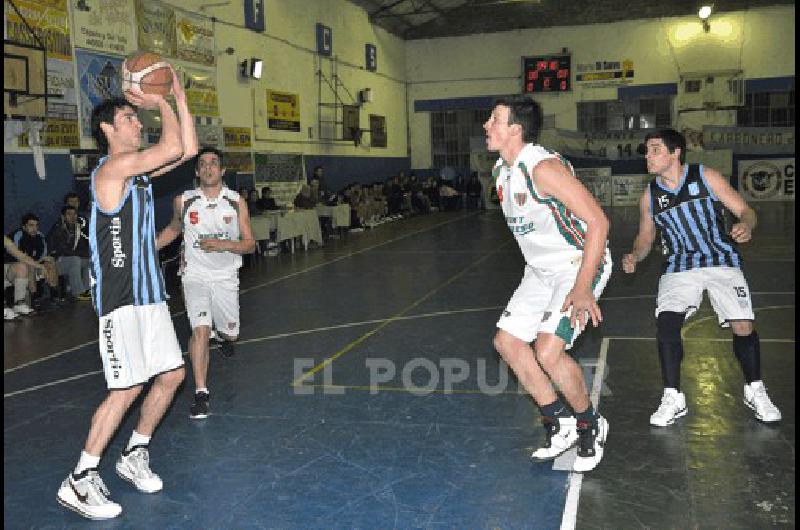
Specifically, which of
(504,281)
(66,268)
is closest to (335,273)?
(504,281)

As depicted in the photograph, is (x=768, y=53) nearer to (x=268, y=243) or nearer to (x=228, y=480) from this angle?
(x=268, y=243)

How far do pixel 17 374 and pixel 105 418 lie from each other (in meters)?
3.73

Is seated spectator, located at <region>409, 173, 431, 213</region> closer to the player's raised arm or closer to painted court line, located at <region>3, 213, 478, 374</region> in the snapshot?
painted court line, located at <region>3, 213, 478, 374</region>

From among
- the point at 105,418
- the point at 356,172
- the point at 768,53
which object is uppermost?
the point at 768,53

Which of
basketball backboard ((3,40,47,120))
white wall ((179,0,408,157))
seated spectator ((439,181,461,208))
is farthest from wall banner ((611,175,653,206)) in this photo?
basketball backboard ((3,40,47,120))

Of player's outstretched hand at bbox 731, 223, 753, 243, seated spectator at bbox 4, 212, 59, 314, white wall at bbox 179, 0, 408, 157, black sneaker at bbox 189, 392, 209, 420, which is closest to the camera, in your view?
player's outstretched hand at bbox 731, 223, 753, 243

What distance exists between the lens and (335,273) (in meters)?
13.3

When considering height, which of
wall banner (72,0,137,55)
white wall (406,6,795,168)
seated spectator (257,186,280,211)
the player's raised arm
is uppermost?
white wall (406,6,795,168)

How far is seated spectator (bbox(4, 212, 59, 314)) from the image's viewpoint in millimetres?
10789

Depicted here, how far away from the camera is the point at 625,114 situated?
1155 inches

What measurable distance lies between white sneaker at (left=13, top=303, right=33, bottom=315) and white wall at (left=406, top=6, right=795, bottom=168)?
23.2 metres

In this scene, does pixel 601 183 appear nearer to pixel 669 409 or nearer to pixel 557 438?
pixel 669 409

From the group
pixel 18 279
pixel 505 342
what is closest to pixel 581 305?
pixel 505 342

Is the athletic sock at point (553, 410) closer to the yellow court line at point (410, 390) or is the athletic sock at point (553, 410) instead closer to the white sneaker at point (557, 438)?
the white sneaker at point (557, 438)
